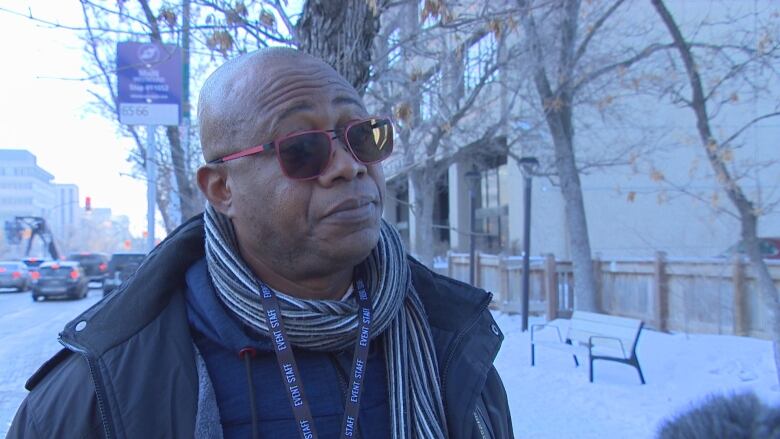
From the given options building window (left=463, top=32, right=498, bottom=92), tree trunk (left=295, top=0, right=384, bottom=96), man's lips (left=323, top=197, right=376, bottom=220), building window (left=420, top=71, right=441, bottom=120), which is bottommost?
man's lips (left=323, top=197, right=376, bottom=220)

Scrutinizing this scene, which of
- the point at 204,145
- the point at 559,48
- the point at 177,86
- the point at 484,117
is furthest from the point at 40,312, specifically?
the point at 204,145

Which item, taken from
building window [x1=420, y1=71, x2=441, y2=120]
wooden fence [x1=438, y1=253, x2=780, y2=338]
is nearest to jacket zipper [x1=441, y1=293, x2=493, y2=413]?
wooden fence [x1=438, y1=253, x2=780, y2=338]

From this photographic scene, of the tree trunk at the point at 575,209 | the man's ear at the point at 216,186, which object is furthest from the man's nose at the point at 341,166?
the tree trunk at the point at 575,209

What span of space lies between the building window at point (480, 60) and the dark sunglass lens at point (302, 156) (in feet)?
31.8

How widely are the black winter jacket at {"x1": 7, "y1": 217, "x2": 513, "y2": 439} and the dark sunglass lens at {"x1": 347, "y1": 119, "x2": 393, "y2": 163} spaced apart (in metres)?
0.54

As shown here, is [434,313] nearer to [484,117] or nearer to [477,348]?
[477,348]

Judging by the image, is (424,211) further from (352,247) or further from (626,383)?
(352,247)

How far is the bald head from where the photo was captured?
1.55m

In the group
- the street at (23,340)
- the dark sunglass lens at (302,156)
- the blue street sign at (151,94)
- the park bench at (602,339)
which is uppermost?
the blue street sign at (151,94)

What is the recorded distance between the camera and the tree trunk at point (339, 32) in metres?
3.87

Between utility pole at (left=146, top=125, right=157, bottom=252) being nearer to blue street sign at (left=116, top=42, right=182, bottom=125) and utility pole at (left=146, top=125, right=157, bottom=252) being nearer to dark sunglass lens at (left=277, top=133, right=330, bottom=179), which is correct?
blue street sign at (left=116, top=42, right=182, bottom=125)

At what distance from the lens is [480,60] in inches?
434

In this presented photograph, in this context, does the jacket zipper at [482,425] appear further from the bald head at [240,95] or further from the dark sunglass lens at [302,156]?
the bald head at [240,95]

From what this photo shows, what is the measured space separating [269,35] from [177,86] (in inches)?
177
